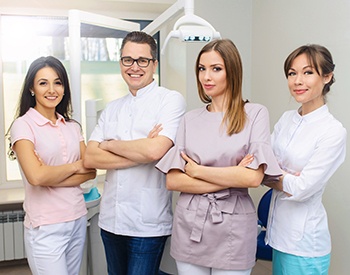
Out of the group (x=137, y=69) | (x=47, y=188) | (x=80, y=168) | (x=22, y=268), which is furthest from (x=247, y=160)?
(x=22, y=268)

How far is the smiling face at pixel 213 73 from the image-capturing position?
1401mm

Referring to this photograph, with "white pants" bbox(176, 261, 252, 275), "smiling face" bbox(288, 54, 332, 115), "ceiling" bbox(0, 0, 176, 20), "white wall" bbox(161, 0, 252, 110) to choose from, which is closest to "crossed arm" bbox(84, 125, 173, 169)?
"white pants" bbox(176, 261, 252, 275)

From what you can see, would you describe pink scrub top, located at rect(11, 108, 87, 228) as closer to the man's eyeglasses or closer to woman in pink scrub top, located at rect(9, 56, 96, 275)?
woman in pink scrub top, located at rect(9, 56, 96, 275)

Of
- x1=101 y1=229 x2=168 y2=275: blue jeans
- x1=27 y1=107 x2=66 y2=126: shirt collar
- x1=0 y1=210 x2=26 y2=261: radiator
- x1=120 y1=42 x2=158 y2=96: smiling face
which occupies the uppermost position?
x1=120 y1=42 x2=158 y2=96: smiling face

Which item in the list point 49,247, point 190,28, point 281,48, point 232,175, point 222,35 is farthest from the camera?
point 222,35

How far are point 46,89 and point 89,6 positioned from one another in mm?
1766

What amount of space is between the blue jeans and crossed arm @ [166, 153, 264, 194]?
0.29 metres

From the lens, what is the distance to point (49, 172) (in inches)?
59.2

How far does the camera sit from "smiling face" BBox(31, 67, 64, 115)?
1.60 meters

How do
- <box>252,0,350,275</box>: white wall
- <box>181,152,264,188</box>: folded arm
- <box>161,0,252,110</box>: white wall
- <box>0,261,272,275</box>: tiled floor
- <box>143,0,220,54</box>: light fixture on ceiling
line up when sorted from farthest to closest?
<box>161,0,252,110</box>: white wall → <box>0,261,272,275</box>: tiled floor → <box>252,0,350,275</box>: white wall → <box>143,0,220,54</box>: light fixture on ceiling → <box>181,152,264,188</box>: folded arm

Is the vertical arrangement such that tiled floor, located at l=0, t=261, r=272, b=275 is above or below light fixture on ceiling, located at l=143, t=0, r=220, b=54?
below

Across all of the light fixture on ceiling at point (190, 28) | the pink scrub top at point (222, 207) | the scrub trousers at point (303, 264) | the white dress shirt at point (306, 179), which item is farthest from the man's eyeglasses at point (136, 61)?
the scrub trousers at point (303, 264)

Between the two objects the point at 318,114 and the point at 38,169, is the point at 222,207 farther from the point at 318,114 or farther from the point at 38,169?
the point at 38,169

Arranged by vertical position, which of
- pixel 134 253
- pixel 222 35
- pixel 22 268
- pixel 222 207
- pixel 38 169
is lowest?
pixel 22 268
